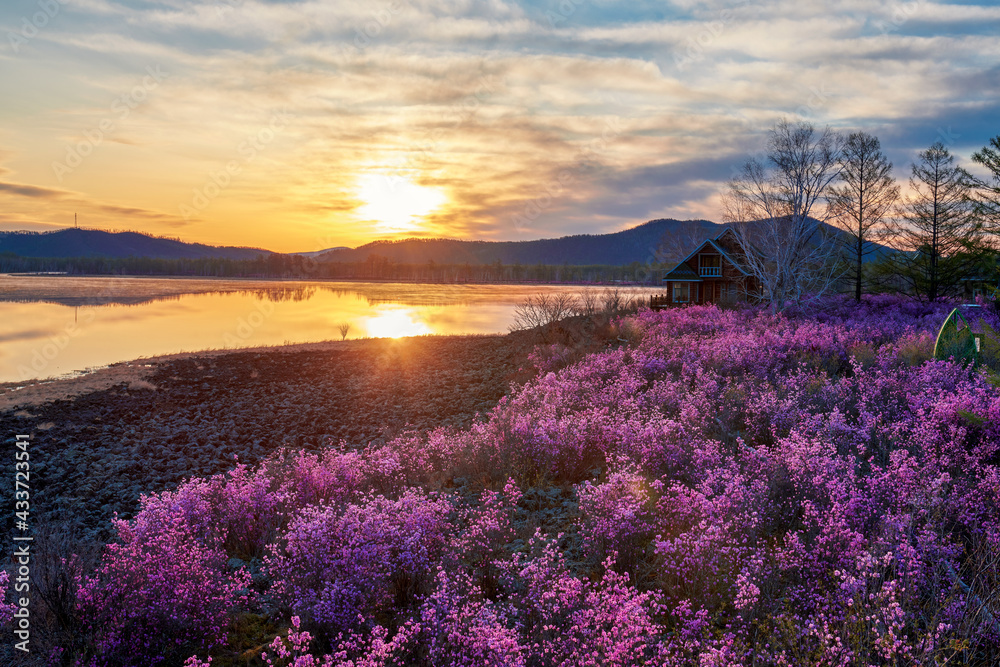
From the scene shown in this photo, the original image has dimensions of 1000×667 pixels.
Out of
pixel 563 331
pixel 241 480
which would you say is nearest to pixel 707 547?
pixel 241 480

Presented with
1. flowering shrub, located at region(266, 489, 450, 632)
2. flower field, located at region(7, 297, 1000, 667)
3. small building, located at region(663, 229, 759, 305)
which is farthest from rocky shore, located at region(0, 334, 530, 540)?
small building, located at region(663, 229, 759, 305)

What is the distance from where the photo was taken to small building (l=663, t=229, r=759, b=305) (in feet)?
135

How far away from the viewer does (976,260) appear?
121 ft

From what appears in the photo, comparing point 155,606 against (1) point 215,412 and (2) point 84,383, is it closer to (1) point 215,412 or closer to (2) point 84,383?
(1) point 215,412

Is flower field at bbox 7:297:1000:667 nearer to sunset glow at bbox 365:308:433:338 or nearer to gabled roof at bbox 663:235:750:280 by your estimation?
sunset glow at bbox 365:308:433:338

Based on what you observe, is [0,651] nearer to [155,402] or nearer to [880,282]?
[155,402]

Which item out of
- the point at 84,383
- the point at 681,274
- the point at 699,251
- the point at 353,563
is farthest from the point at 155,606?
the point at 699,251

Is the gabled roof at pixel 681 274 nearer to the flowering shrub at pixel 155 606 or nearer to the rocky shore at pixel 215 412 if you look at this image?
the rocky shore at pixel 215 412

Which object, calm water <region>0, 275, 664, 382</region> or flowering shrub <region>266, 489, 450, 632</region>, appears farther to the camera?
calm water <region>0, 275, 664, 382</region>

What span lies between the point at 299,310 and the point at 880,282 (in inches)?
2294

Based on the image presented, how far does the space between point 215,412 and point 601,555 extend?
15230mm

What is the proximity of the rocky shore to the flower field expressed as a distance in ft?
16.5

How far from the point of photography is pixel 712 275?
41.9 meters

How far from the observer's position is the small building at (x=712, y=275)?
41125 millimetres
